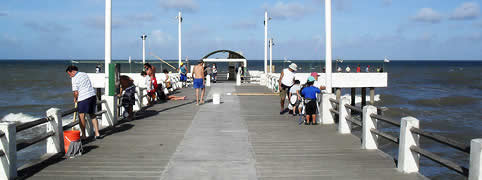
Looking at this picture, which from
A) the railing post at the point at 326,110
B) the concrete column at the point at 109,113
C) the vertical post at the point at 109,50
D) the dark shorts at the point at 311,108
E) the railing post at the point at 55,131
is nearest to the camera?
the railing post at the point at 55,131

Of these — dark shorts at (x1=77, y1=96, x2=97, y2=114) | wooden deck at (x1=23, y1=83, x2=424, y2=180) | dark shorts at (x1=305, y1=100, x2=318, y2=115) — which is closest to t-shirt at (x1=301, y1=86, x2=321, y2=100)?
dark shorts at (x1=305, y1=100, x2=318, y2=115)

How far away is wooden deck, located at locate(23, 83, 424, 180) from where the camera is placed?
7.13 m

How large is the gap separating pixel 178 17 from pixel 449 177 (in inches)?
1050

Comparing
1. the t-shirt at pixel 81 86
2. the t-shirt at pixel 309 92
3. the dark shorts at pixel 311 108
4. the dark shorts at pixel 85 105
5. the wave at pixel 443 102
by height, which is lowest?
the wave at pixel 443 102

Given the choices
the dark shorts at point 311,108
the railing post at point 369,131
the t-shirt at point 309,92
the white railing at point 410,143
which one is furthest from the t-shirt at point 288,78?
the railing post at point 369,131

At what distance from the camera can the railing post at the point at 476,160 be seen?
17.7 ft

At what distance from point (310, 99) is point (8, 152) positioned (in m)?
7.49

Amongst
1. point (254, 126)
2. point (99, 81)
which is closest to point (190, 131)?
point (254, 126)

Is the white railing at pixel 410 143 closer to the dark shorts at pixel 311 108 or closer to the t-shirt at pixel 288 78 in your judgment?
Answer: the dark shorts at pixel 311 108

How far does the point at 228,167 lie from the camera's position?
7.59 meters

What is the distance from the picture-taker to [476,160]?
215 inches

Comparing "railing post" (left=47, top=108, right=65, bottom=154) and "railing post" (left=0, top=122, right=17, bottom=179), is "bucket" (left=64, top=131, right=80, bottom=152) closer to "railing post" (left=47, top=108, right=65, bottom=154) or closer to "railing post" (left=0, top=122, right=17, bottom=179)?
"railing post" (left=47, top=108, right=65, bottom=154)

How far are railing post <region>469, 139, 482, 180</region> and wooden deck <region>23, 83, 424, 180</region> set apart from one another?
4.55 feet

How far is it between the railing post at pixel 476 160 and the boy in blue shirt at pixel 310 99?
6671 millimetres
